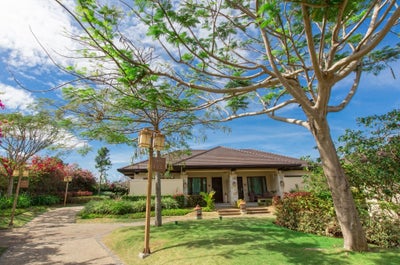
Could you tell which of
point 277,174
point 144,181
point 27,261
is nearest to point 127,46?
point 27,261

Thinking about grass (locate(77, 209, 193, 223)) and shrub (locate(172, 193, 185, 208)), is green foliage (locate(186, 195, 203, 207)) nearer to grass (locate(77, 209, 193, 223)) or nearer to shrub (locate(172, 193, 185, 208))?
shrub (locate(172, 193, 185, 208))

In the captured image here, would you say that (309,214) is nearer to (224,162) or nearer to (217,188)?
(224,162)

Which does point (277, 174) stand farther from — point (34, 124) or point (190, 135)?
point (34, 124)

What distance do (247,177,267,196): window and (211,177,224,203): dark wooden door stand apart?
2999 millimetres

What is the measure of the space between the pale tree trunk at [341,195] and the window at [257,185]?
18.2 m

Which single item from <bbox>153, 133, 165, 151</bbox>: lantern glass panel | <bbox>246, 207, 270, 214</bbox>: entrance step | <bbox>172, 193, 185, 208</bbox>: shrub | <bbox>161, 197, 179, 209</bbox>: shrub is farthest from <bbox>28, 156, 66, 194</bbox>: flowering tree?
<bbox>153, 133, 165, 151</bbox>: lantern glass panel

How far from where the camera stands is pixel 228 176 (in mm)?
22578

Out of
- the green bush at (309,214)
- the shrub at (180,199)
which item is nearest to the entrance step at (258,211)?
the shrub at (180,199)

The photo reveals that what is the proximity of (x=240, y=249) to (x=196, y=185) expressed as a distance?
16.9 meters

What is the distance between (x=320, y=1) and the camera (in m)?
4.20

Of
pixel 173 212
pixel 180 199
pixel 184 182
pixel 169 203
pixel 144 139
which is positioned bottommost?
pixel 173 212

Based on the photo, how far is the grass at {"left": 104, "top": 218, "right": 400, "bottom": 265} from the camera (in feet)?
17.7

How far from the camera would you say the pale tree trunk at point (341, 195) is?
5660mm

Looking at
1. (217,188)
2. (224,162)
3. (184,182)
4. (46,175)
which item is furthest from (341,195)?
(46,175)
